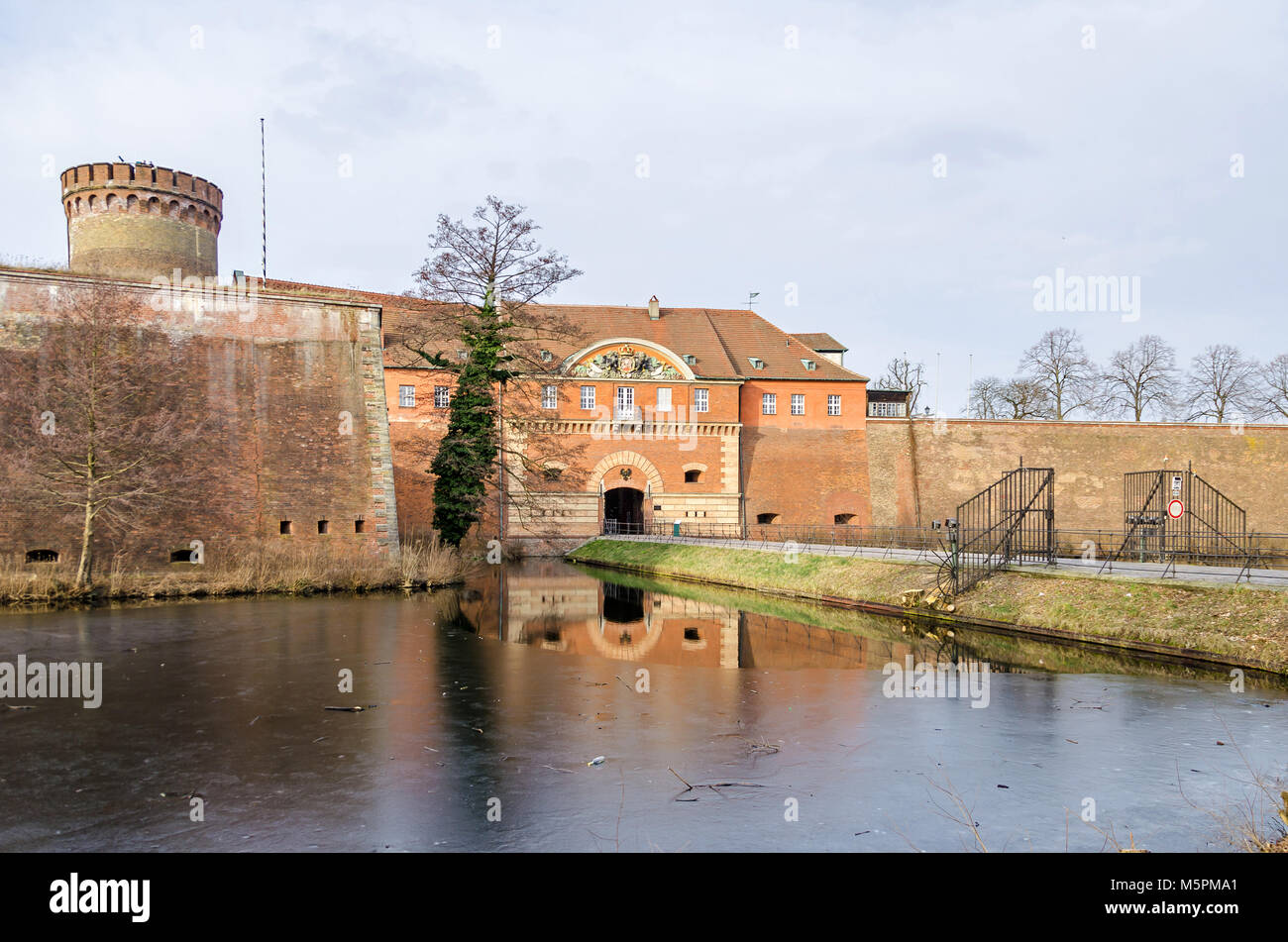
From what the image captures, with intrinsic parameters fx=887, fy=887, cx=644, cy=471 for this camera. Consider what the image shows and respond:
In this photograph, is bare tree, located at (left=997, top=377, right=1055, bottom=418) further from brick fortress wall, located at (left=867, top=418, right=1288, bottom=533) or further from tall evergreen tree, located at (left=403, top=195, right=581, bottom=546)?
tall evergreen tree, located at (left=403, top=195, right=581, bottom=546)

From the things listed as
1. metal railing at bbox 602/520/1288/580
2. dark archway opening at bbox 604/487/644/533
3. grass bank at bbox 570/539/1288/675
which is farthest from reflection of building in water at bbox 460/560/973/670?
dark archway opening at bbox 604/487/644/533

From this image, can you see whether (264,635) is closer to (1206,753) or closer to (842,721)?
(842,721)

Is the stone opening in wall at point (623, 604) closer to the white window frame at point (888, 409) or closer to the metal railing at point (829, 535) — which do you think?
the metal railing at point (829, 535)

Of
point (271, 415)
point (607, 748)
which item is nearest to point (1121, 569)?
point (607, 748)

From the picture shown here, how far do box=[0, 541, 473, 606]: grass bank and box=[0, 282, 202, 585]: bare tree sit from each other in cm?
59

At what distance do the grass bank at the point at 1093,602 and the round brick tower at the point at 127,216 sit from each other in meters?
22.3

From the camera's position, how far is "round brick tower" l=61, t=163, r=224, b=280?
29.4m

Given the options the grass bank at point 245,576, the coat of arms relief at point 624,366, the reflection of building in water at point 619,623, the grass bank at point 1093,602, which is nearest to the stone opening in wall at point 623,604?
the reflection of building in water at point 619,623

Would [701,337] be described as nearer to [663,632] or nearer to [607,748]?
[663,632]

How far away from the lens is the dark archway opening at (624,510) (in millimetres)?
40719

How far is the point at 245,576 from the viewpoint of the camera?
65.4 feet

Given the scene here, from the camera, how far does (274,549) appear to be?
2223 cm
